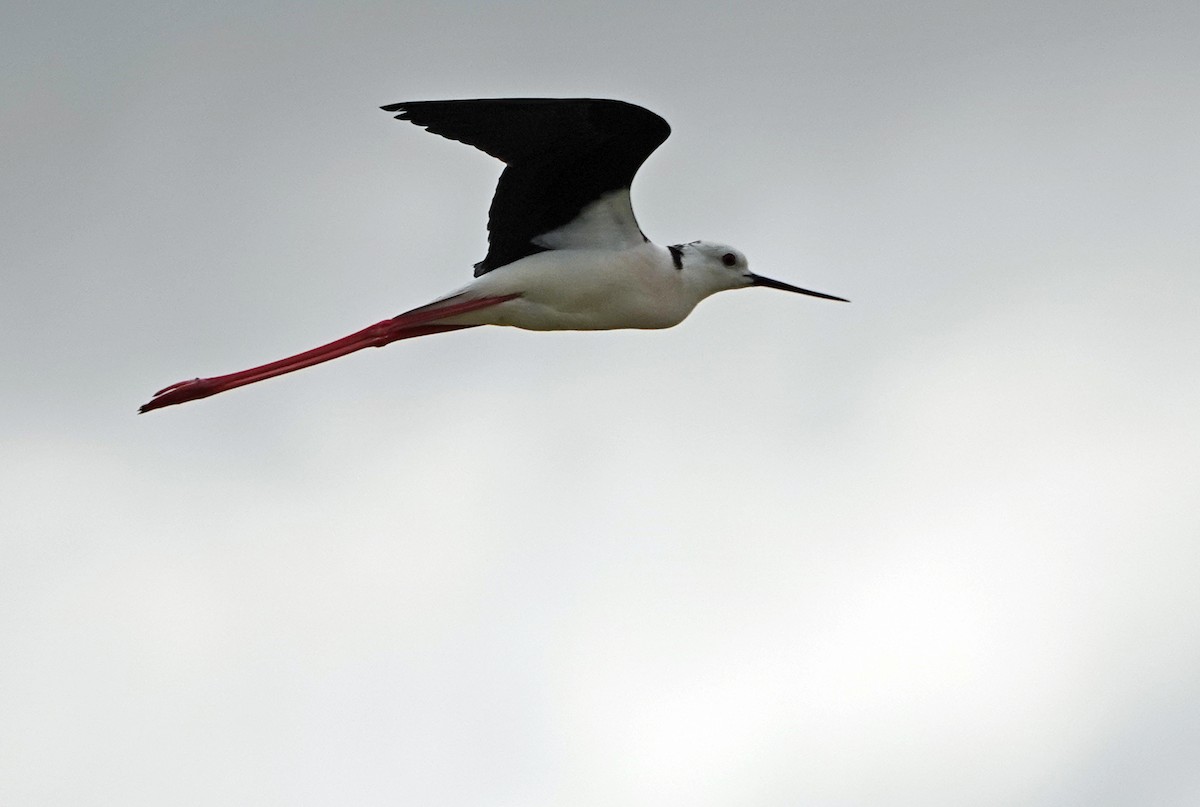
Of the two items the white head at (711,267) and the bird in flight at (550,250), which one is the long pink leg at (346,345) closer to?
the bird in flight at (550,250)

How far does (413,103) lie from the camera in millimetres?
9117

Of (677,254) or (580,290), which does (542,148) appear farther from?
(677,254)

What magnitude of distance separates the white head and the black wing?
0.56m

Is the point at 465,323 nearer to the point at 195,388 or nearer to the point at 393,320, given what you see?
the point at 393,320

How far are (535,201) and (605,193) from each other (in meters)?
0.36

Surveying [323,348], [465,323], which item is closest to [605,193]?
[465,323]

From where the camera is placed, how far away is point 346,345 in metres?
9.84

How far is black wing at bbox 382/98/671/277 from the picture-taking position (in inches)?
357

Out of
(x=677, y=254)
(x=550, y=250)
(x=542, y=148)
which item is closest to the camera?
(x=542, y=148)

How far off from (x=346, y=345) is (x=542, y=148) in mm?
1408

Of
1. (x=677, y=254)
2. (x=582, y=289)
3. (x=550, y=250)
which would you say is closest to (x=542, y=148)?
(x=550, y=250)

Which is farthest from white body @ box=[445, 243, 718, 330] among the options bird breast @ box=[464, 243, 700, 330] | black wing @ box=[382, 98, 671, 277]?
black wing @ box=[382, 98, 671, 277]

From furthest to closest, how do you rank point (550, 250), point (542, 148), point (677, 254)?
point (677, 254) < point (550, 250) < point (542, 148)

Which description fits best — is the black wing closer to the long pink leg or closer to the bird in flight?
the bird in flight
